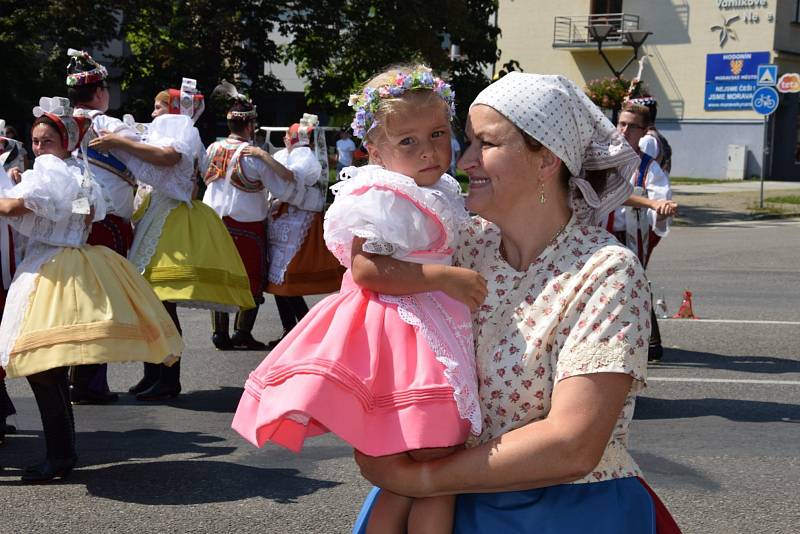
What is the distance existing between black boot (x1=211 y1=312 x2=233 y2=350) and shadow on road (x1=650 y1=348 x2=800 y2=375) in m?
3.39

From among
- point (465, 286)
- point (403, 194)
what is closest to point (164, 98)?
point (403, 194)

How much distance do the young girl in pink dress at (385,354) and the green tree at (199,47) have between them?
19.8 m

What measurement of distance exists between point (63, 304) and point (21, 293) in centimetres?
27

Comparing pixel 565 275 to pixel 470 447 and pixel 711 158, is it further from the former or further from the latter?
pixel 711 158

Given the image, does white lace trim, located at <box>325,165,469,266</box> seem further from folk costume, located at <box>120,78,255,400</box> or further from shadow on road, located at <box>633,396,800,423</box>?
folk costume, located at <box>120,78,255,400</box>

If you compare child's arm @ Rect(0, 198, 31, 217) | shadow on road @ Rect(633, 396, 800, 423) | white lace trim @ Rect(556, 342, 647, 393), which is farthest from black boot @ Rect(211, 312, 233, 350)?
white lace trim @ Rect(556, 342, 647, 393)

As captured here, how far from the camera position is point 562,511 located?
2432 millimetres

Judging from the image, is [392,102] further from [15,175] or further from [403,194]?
[15,175]

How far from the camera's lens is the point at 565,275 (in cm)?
248

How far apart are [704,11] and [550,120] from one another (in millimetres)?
40941

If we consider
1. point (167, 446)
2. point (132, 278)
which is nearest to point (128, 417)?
point (167, 446)

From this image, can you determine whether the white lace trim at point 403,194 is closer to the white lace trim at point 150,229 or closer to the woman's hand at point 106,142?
the woman's hand at point 106,142

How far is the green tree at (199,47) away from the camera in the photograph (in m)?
22.2

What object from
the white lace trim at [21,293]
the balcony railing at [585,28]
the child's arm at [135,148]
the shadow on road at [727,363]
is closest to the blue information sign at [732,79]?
the balcony railing at [585,28]
